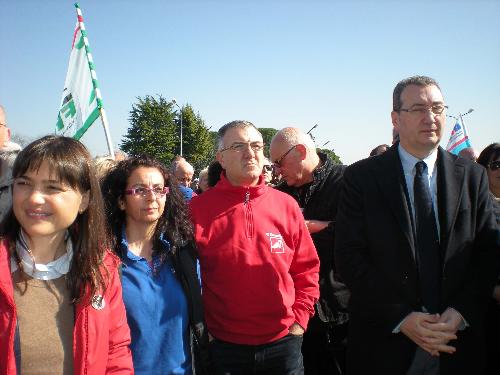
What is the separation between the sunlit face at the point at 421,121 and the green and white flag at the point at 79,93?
3.32 metres

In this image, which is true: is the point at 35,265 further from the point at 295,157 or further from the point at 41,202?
the point at 295,157

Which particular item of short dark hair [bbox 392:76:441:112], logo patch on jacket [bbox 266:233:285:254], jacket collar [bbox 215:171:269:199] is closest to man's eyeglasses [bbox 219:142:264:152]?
jacket collar [bbox 215:171:269:199]

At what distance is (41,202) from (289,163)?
238 centimetres

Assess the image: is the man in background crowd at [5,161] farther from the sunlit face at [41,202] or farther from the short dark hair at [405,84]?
the short dark hair at [405,84]

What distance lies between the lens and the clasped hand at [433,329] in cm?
217

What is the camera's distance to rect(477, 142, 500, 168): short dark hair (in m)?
3.54

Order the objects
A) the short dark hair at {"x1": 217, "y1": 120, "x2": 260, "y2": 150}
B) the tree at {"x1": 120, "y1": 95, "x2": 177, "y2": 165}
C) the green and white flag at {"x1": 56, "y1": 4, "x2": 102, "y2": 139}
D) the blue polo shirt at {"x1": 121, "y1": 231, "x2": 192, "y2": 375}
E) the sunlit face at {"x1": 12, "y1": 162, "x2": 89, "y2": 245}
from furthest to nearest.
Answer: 1. the tree at {"x1": 120, "y1": 95, "x2": 177, "y2": 165}
2. the green and white flag at {"x1": 56, "y1": 4, "x2": 102, "y2": 139}
3. the short dark hair at {"x1": 217, "y1": 120, "x2": 260, "y2": 150}
4. the blue polo shirt at {"x1": 121, "y1": 231, "x2": 192, "y2": 375}
5. the sunlit face at {"x1": 12, "y1": 162, "x2": 89, "y2": 245}

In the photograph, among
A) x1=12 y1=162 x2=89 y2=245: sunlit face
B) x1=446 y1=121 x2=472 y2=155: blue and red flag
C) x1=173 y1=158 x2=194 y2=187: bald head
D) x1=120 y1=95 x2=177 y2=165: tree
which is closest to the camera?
x1=12 y1=162 x2=89 y2=245: sunlit face

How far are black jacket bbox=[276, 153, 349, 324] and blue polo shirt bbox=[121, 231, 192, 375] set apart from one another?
1.55 metres

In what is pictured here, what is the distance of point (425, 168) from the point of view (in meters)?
2.46

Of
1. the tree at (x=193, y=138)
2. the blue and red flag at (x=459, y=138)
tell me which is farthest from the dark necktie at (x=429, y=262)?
the tree at (x=193, y=138)

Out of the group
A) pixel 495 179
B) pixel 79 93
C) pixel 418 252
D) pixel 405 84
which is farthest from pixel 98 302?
pixel 79 93

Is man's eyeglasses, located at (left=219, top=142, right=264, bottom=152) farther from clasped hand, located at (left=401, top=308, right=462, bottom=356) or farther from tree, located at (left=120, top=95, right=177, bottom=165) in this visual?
tree, located at (left=120, top=95, right=177, bottom=165)

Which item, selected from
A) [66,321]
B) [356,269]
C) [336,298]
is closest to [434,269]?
[356,269]
